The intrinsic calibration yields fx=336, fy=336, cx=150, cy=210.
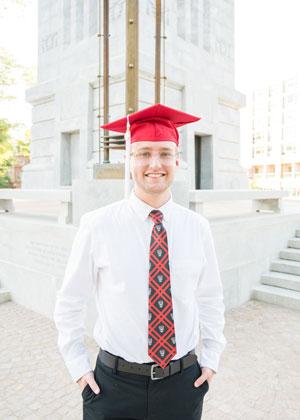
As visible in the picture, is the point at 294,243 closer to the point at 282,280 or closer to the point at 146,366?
the point at 282,280

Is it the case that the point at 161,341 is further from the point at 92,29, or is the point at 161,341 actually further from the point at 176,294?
the point at 92,29

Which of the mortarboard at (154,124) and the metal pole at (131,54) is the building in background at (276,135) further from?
the mortarboard at (154,124)

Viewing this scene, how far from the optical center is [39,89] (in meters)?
13.8

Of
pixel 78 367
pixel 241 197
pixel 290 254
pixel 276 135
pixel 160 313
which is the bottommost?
pixel 290 254

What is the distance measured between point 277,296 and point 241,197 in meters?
1.88

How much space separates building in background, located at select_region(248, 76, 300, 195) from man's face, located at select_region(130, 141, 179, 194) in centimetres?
6126

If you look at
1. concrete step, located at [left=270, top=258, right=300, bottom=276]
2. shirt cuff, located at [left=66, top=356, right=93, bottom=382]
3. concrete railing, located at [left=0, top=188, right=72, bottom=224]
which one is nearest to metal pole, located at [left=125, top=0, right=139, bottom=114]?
concrete railing, located at [left=0, top=188, right=72, bottom=224]

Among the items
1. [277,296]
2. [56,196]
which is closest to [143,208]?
[56,196]

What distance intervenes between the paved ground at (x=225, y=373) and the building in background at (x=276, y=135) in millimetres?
58356

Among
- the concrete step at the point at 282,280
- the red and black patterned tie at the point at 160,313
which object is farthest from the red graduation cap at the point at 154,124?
the concrete step at the point at 282,280

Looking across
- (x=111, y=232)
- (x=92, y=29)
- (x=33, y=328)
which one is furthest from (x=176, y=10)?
(x=111, y=232)

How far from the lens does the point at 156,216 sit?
1836 mm

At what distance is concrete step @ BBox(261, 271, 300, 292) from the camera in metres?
6.12

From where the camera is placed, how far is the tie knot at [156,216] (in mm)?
1827
